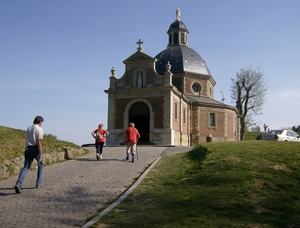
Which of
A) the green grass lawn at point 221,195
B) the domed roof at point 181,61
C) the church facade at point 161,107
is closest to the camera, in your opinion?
the green grass lawn at point 221,195

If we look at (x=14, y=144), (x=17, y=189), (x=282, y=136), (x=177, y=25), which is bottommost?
(x=17, y=189)

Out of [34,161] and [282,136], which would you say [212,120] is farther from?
[34,161]

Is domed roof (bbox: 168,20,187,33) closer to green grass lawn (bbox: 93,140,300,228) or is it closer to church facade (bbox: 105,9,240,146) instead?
church facade (bbox: 105,9,240,146)

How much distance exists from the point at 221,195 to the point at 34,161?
333 inches

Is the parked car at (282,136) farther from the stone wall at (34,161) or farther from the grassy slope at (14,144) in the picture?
the grassy slope at (14,144)

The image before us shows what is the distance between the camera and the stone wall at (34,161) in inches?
462

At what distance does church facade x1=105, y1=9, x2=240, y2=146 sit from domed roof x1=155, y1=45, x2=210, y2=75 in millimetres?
132

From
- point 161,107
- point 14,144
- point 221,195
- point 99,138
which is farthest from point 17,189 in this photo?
point 161,107

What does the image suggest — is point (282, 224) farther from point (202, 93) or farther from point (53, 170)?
point (202, 93)

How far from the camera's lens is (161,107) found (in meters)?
29.7

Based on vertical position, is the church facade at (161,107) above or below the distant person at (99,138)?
above

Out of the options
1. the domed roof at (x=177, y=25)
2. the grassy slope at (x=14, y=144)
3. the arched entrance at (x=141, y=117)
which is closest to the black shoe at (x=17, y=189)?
the grassy slope at (x=14, y=144)

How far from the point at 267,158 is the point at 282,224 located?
16.7 ft

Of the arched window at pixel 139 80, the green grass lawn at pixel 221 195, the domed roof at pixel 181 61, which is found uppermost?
the domed roof at pixel 181 61
